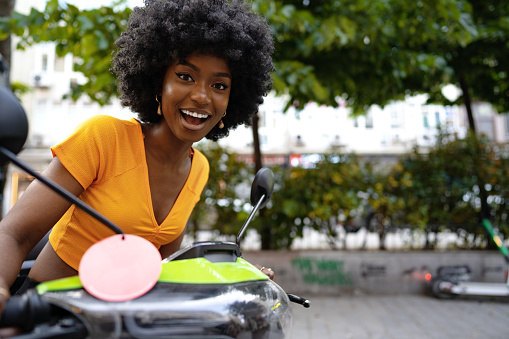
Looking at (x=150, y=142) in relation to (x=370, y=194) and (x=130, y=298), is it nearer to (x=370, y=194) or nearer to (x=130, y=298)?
(x=130, y=298)

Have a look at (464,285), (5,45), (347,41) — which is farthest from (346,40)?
(5,45)

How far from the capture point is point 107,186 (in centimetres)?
133

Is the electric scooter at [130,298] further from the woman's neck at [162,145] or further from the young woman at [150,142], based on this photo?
the woman's neck at [162,145]

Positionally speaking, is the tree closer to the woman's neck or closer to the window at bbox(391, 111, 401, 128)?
the woman's neck

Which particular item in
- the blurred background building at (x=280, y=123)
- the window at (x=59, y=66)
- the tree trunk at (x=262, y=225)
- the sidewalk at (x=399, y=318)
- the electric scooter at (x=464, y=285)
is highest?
the window at (x=59, y=66)

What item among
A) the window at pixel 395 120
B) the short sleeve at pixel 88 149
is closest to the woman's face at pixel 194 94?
the short sleeve at pixel 88 149

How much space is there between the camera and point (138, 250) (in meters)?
0.83

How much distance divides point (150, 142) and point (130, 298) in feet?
2.86

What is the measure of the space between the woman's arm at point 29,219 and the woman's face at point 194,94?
0.40 meters

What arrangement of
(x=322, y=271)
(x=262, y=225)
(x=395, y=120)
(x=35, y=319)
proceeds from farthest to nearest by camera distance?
(x=395, y=120)
(x=262, y=225)
(x=322, y=271)
(x=35, y=319)

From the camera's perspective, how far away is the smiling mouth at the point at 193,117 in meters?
1.38

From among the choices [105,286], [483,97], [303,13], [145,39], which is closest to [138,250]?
[105,286]

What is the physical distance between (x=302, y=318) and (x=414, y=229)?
7.52ft

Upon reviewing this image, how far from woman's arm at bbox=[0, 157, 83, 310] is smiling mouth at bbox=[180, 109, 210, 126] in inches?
16.4
